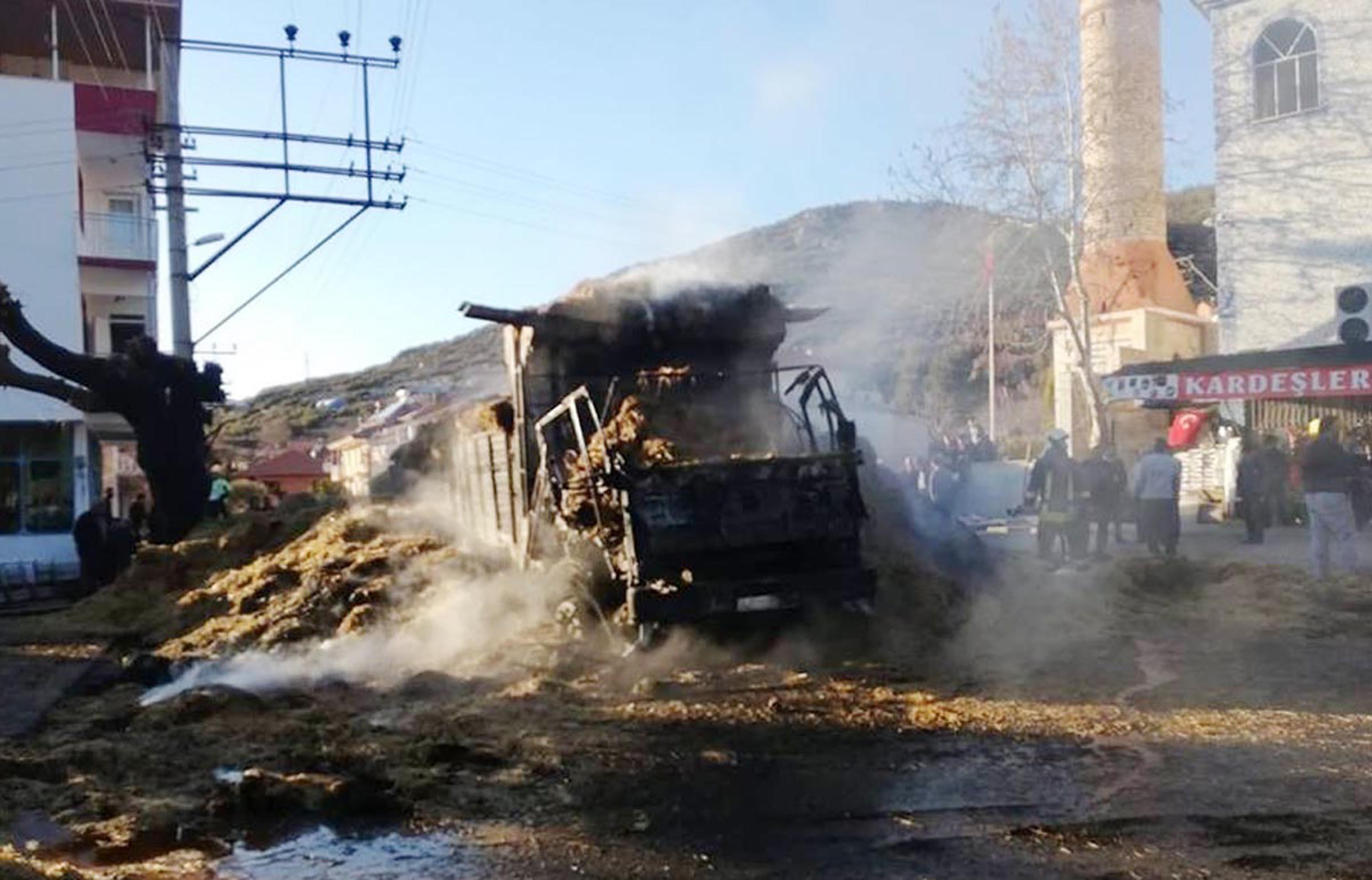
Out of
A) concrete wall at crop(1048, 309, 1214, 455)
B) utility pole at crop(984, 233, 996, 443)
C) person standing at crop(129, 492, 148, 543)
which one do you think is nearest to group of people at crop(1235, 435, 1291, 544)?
utility pole at crop(984, 233, 996, 443)

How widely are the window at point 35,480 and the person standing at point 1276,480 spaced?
2351 centimetres

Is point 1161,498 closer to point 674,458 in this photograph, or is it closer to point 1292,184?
point 674,458

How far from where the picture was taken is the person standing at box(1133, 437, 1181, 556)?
50.8 feet

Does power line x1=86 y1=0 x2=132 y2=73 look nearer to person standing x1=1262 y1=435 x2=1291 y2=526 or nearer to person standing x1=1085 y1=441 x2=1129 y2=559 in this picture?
person standing x1=1085 y1=441 x2=1129 y2=559

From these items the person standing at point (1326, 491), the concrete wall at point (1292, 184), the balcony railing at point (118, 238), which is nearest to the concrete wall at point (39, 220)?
the balcony railing at point (118, 238)

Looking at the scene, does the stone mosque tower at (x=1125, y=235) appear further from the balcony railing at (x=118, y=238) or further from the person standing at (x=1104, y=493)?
the balcony railing at (x=118, y=238)

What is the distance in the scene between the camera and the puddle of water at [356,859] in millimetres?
5027

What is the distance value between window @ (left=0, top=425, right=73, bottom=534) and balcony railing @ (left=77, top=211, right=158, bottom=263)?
4.33 m

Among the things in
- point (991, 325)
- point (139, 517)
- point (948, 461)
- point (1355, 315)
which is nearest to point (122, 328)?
point (139, 517)

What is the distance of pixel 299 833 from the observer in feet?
18.5

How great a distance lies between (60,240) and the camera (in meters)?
27.3

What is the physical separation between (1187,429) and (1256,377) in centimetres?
463

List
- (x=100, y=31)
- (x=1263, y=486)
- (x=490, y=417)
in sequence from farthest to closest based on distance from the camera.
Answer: (x=100, y=31) < (x=1263, y=486) < (x=490, y=417)

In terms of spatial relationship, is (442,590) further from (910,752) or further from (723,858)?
(723,858)
